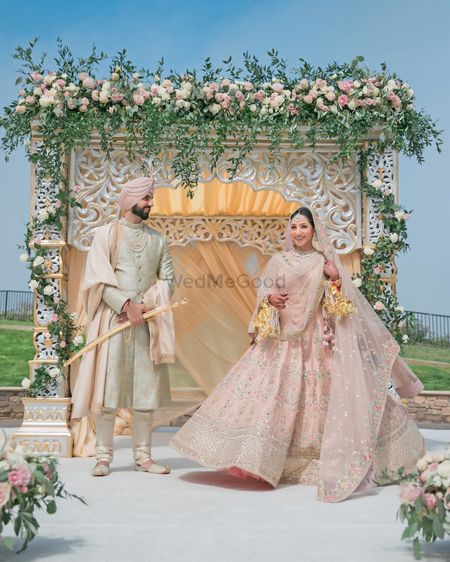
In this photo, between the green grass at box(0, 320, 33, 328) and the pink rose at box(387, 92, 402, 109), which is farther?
the green grass at box(0, 320, 33, 328)

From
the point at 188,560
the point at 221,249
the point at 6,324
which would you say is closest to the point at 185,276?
the point at 221,249

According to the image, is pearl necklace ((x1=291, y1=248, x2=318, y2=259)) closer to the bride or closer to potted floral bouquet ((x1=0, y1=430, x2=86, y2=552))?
the bride

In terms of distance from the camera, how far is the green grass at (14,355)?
1452 centimetres

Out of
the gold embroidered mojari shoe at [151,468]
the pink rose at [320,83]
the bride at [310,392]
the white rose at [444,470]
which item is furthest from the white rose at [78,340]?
the white rose at [444,470]

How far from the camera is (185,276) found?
303 inches

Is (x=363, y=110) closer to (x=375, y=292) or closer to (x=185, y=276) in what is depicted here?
(x=375, y=292)

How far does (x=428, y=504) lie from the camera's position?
2934 millimetres

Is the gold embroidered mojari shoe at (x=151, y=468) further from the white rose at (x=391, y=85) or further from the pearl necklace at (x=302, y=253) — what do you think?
the white rose at (x=391, y=85)

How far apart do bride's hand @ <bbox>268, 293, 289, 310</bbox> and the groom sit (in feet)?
2.35

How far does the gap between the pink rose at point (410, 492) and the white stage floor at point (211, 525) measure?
27cm

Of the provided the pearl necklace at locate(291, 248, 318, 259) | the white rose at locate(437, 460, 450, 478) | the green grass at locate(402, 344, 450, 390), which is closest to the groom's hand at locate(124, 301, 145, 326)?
the pearl necklace at locate(291, 248, 318, 259)

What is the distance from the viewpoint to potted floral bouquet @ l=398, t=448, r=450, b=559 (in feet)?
9.59

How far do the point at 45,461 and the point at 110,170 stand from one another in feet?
12.8

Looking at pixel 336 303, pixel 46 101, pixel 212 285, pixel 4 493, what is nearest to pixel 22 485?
pixel 4 493
